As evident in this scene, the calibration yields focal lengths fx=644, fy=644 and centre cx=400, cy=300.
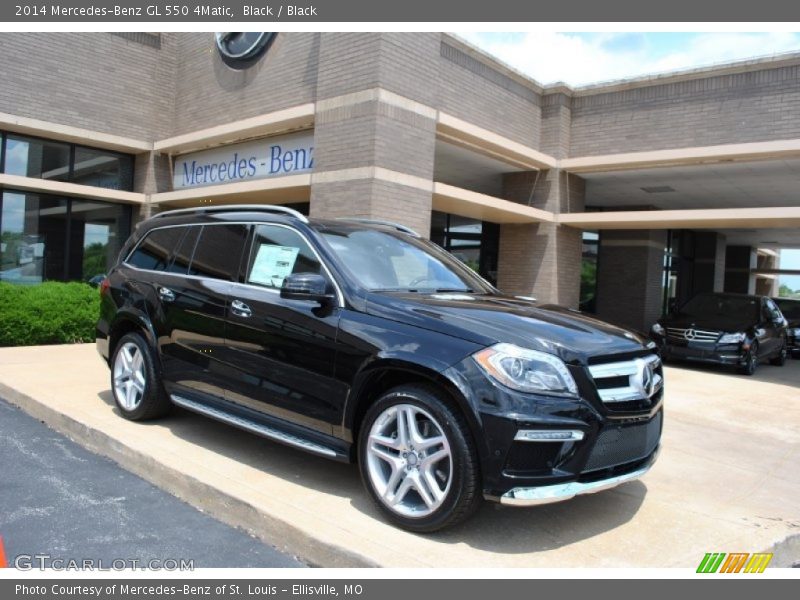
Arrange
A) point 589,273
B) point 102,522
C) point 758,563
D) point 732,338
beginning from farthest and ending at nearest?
point 589,273 < point 732,338 < point 102,522 < point 758,563

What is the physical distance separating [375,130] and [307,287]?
20.9 feet

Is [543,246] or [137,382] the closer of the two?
[137,382]

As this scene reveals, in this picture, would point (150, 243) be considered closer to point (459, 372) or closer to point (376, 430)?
point (376, 430)

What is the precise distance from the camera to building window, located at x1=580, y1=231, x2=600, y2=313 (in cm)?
1809

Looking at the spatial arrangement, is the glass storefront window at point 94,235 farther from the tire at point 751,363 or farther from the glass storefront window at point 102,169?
the tire at point 751,363

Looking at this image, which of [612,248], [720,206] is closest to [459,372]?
[612,248]

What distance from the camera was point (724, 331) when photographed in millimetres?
12031

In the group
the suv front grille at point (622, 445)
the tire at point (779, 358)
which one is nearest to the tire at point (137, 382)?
the suv front grille at point (622, 445)

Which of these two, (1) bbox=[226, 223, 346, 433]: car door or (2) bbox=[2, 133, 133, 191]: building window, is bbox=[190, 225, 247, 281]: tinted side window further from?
(2) bbox=[2, 133, 133, 191]: building window

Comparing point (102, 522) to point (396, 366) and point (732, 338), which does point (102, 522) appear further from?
point (732, 338)

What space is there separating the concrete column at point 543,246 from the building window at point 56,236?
9.02 metres

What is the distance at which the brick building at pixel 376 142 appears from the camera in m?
10.5

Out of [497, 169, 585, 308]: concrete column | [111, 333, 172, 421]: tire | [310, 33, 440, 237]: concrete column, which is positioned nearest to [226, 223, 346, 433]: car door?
[111, 333, 172, 421]: tire

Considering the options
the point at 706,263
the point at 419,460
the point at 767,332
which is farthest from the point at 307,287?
the point at 706,263
